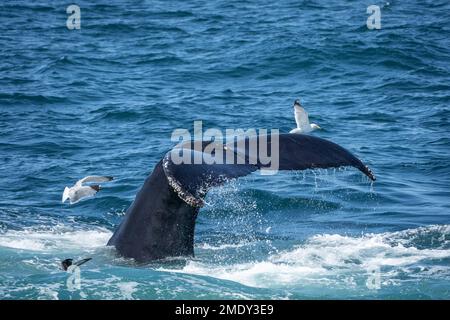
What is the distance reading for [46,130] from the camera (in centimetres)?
1723

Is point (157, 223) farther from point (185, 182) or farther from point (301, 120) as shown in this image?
point (301, 120)

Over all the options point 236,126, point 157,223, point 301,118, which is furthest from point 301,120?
point 157,223

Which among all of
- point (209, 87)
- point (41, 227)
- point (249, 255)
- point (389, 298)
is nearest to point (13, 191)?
point (41, 227)

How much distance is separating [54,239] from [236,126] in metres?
7.90

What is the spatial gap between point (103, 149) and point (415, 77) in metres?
8.76

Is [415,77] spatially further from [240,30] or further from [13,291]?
[13,291]

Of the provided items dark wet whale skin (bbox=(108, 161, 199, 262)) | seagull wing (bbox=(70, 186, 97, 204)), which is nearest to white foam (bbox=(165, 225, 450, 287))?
dark wet whale skin (bbox=(108, 161, 199, 262))

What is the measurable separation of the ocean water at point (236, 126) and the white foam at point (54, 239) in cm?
4

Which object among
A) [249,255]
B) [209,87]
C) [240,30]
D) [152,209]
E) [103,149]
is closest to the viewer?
[152,209]

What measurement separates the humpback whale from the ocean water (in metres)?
0.22

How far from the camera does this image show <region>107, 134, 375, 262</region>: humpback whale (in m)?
7.25

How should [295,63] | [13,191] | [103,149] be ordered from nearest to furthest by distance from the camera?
[13,191], [103,149], [295,63]

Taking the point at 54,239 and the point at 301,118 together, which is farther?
the point at 301,118

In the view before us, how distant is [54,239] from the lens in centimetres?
1001
